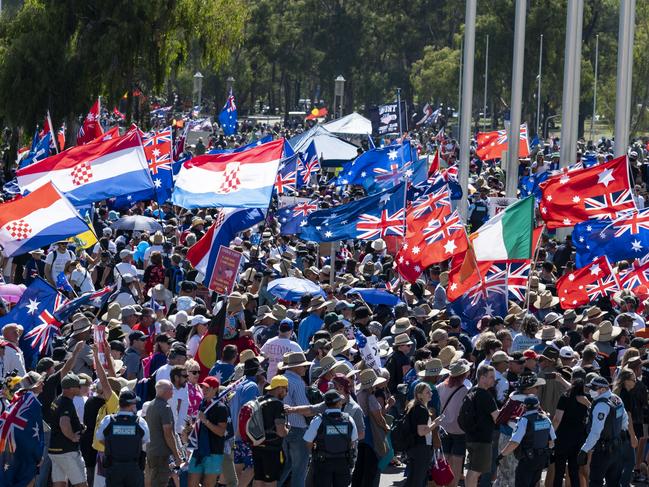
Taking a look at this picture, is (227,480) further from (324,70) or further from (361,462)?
(324,70)

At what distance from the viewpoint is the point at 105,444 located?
11.6 m

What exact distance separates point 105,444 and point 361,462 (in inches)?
96.0

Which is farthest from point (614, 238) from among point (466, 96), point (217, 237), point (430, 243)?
point (466, 96)

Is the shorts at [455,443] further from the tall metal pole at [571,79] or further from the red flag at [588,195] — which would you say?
the tall metal pole at [571,79]

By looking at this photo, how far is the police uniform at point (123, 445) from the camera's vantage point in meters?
11.5

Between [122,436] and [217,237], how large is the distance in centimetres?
647

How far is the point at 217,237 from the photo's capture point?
58.4 ft

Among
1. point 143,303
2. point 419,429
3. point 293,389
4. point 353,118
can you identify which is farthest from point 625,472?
point 353,118

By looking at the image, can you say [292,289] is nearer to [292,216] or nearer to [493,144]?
[292,216]

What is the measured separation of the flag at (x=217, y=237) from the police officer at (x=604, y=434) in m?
5.50

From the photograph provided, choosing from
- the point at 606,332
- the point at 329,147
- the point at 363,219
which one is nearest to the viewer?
the point at 606,332

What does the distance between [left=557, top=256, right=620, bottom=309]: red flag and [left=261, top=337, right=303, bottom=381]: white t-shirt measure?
4.74 metres

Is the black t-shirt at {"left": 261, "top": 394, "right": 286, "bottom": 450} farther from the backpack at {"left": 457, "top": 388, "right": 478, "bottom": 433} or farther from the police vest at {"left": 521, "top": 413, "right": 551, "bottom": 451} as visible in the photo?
the police vest at {"left": 521, "top": 413, "right": 551, "bottom": 451}

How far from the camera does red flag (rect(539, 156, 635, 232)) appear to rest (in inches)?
728
